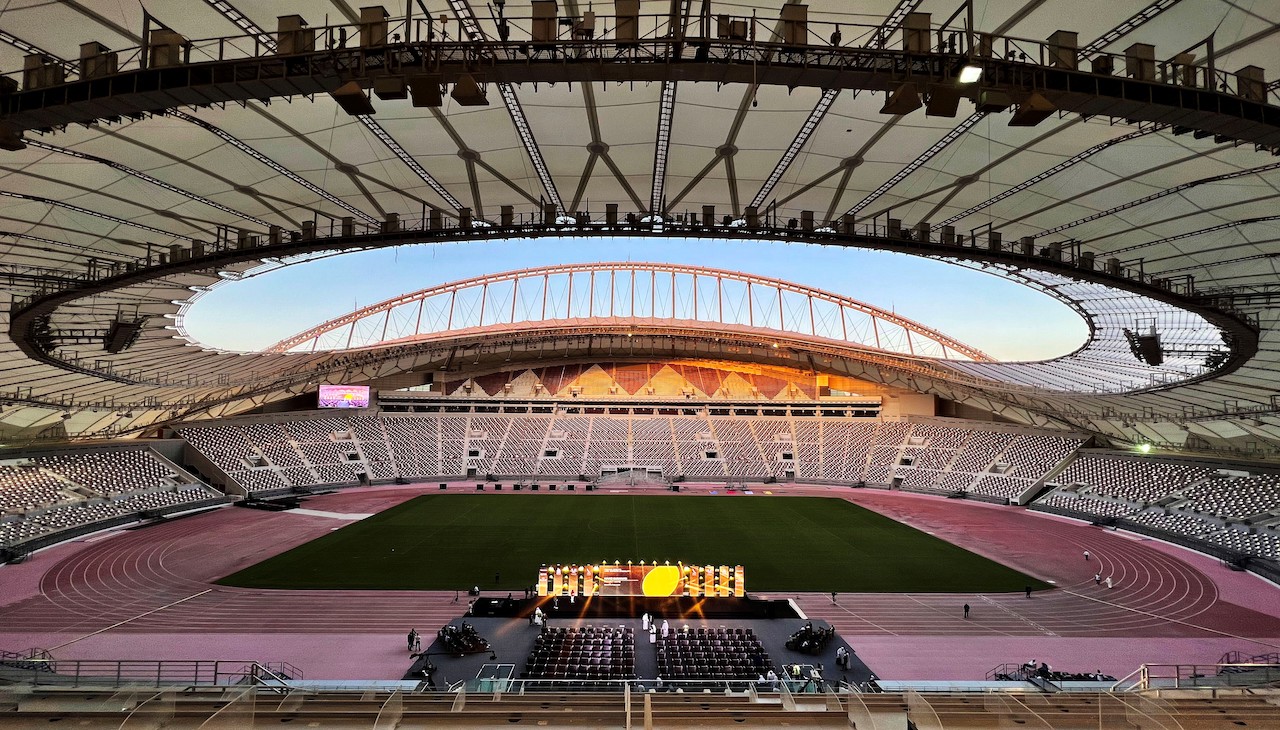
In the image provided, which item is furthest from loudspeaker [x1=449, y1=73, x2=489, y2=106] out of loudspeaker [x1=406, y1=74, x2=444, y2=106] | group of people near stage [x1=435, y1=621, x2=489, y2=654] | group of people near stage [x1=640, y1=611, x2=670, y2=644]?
group of people near stage [x1=640, y1=611, x2=670, y2=644]

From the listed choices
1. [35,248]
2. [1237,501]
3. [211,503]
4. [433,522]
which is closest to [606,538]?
[433,522]

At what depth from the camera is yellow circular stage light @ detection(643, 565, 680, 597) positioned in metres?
22.0

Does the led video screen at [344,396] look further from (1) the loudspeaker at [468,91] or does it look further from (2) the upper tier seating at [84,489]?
(1) the loudspeaker at [468,91]

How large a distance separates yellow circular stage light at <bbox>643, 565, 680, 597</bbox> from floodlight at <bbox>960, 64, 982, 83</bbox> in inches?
712

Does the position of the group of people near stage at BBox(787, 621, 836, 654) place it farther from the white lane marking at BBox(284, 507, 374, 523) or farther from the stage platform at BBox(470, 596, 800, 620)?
the white lane marking at BBox(284, 507, 374, 523)

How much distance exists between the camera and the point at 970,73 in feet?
29.9

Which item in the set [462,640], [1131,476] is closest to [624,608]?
[462,640]

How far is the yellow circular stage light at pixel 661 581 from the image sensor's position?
21984mm

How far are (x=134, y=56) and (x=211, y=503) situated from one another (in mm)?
40582

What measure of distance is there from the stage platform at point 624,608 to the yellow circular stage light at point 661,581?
35 centimetres

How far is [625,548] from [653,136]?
21349mm

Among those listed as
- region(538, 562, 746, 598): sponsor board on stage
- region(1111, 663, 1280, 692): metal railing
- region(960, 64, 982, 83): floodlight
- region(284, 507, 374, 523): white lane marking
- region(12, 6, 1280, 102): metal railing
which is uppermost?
region(12, 6, 1280, 102): metal railing

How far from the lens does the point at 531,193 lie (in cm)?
1945

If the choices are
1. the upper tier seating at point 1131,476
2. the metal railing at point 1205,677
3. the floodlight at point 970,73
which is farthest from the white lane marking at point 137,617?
the upper tier seating at point 1131,476
